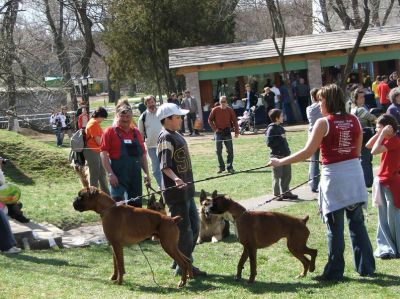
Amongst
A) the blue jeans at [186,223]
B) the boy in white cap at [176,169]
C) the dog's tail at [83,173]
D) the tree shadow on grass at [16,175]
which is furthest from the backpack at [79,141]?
the boy in white cap at [176,169]

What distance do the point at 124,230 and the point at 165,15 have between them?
101 ft

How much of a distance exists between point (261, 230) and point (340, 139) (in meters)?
1.32

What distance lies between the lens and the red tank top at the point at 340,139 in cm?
696

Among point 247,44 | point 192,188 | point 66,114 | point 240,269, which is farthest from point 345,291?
point 247,44

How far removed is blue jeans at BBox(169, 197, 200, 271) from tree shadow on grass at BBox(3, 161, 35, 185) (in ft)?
31.5

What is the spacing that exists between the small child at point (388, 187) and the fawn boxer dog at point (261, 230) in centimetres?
126

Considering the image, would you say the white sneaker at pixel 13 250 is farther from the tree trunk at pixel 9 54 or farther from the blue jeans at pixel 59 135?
the blue jeans at pixel 59 135

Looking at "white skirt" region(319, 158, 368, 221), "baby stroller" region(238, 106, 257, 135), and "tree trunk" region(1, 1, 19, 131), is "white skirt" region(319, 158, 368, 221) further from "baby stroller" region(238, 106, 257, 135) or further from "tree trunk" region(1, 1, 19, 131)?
"baby stroller" region(238, 106, 257, 135)

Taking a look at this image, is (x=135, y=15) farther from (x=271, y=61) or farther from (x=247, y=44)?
(x=271, y=61)

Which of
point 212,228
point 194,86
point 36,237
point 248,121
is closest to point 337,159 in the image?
point 212,228

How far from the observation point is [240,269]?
773 centimetres

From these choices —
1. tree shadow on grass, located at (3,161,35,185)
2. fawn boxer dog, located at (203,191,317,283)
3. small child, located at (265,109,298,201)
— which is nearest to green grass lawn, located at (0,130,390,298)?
fawn boxer dog, located at (203,191,317,283)

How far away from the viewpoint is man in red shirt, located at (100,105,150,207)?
938 cm

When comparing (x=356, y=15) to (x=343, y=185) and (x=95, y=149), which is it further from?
(x=343, y=185)
